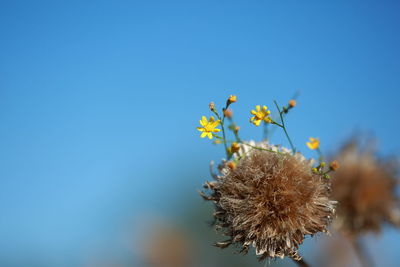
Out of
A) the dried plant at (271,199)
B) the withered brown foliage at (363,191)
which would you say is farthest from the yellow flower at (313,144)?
the withered brown foliage at (363,191)

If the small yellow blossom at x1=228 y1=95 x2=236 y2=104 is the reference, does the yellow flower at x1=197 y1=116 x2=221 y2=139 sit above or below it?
below

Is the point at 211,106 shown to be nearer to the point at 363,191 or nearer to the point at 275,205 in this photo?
the point at 275,205

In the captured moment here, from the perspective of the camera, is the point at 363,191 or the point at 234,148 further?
the point at 363,191

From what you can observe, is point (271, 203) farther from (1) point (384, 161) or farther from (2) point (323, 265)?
(2) point (323, 265)

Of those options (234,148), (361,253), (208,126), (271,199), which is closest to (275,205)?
(271,199)

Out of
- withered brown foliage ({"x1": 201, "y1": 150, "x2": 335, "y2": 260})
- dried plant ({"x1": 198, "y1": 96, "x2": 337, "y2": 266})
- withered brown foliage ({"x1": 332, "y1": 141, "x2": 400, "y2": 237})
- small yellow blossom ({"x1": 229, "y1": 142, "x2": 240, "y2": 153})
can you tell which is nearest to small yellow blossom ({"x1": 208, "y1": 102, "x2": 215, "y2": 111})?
dried plant ({"x1": 198, "y1": 96, "x2": 337, "y2": 266})

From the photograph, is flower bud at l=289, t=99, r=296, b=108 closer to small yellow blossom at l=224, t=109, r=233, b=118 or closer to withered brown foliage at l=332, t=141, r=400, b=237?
small yellow blossom at l=224, t=109, r=233, b=118

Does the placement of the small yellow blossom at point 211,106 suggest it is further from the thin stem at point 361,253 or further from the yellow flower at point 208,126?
the thin stem at point 361,253
